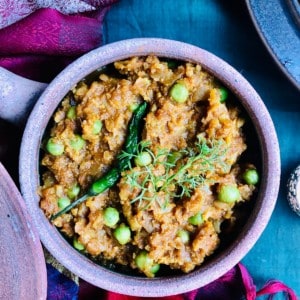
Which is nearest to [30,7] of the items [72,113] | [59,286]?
[72,113]

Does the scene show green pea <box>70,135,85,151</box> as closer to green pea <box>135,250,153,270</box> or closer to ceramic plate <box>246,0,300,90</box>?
green pea <box>135,250,153,270</box>

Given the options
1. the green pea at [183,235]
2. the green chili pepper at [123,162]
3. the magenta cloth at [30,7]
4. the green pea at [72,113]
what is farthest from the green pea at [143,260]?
the magenta cloth at [30,7]

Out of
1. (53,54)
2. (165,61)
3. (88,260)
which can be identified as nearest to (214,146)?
(165,61)

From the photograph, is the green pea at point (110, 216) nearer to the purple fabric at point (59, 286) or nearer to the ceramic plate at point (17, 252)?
the ceramic plate at point (17, 252)

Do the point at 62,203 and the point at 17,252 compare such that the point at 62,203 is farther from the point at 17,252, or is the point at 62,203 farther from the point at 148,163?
the point at 148,163

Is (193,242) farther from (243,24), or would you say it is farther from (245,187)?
(243,24)

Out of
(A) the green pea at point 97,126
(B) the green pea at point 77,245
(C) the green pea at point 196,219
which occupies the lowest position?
(B) the green pea at point 77,245
